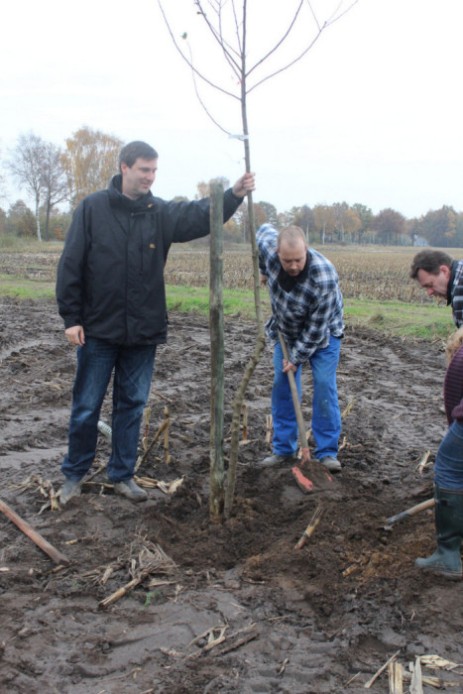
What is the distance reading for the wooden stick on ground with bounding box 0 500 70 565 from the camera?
12.4ft

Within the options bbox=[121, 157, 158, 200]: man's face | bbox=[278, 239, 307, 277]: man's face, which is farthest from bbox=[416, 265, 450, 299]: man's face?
bbox=[121, 157, 158, 200]: man's face

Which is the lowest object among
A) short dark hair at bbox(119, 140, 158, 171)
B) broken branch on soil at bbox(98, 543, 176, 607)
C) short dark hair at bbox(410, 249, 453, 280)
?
broken branch on soil at bbox(98, 543, 176, 607)

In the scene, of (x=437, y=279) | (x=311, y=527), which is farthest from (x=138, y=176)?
(x=311, y=527)

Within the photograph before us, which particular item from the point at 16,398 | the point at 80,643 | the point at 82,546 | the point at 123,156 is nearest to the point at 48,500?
the point at 82,546

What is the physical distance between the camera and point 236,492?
475 cm

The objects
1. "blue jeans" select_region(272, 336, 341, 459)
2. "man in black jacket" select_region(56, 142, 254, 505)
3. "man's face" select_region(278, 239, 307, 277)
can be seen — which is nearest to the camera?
"man in black jacket" select_region(56, 142, 254, 505)

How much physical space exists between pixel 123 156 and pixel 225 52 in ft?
2.98

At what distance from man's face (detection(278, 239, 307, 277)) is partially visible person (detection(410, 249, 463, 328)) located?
0.78 metres

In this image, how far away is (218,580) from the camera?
11.8ft

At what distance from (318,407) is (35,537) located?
7.54ft

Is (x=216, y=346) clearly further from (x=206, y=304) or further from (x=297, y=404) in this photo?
(x=206, y=304)

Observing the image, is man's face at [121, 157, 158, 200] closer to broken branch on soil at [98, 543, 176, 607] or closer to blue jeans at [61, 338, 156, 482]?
blue jeans at [61, 338, 156, 482]

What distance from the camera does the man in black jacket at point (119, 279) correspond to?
4.15 m

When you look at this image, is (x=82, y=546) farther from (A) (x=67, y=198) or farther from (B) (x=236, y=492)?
(A) (x=67, y=198)
